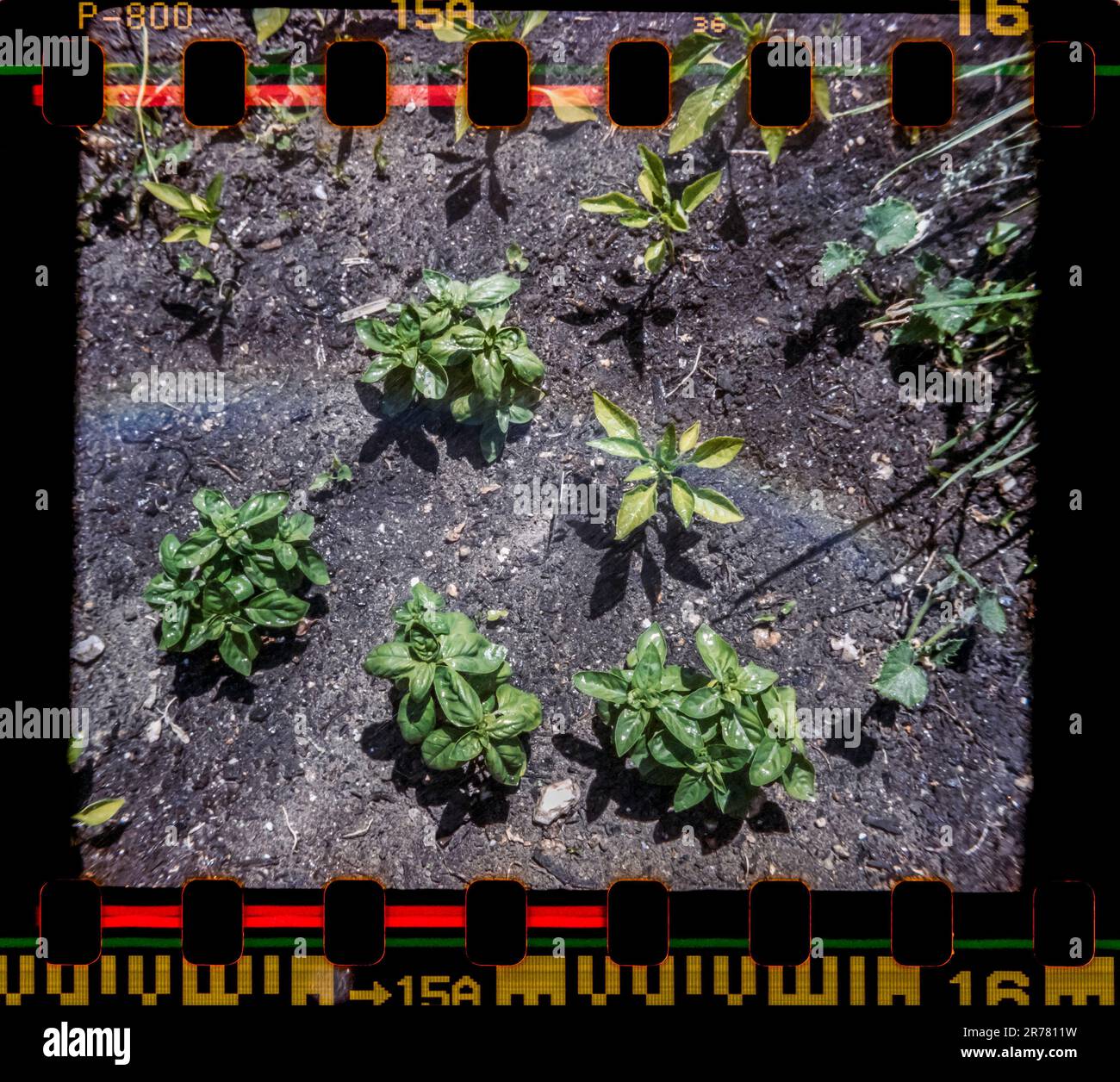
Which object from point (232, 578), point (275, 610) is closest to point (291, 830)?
point (275, 610)

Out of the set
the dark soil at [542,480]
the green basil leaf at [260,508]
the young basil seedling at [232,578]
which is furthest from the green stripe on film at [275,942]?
the green basil leaf at [260,508]

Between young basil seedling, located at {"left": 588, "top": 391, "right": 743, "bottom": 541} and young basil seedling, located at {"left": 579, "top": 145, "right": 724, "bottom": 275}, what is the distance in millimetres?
583

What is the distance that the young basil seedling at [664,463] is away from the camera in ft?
7.48

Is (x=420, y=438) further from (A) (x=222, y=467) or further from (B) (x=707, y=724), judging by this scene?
(B) (x=707, y=724)

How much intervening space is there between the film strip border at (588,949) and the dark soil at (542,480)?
3.8 inches

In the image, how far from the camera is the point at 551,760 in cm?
242

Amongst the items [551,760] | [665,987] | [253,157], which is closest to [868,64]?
[253,157]

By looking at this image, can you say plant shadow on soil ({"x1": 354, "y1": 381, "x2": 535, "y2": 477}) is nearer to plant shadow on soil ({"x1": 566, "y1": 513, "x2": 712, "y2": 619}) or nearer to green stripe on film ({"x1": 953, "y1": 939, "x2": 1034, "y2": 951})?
plant shadow on soil ({"x1": 566, "y1": 513, "x2": 712, "y2": 619})

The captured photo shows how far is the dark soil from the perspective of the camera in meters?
2.39

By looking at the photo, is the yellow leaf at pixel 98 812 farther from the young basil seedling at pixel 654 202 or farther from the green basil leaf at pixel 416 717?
the young basil seedling at pixel 654 202

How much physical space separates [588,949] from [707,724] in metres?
0.89

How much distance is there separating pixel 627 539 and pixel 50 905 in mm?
2353

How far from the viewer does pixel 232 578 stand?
2.33m

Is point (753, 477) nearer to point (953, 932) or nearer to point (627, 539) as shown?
point (627, 539)
